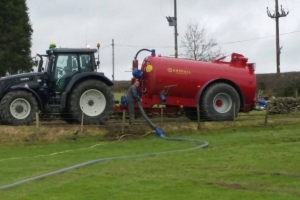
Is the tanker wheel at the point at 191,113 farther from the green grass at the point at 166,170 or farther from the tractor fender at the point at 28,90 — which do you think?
→ the tractor fender at the point at 28,90

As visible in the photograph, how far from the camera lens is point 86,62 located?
2419 centimetres

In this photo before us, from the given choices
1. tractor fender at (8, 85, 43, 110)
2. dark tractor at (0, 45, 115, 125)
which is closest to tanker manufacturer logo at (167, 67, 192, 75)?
dark tractor at (0, 45, 115, 125)

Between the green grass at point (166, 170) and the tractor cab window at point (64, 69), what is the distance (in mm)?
2302

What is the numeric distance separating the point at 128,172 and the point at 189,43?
37403mm

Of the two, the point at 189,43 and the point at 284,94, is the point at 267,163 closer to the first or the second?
the point at 284,94

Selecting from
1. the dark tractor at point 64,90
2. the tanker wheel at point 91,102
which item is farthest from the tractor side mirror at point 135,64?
the tanker wheel at point 91,102

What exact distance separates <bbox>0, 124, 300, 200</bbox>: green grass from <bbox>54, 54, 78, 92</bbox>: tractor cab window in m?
2.30

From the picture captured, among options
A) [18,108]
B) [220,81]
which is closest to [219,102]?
[220,81]

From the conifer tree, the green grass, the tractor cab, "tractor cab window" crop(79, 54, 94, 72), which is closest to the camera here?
the green grass

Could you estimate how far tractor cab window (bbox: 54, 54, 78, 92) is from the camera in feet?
78.8

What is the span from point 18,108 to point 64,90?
5.39 feet

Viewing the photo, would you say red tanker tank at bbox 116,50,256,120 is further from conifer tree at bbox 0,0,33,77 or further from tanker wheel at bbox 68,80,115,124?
conifer tree at bbox 0,0,33,77

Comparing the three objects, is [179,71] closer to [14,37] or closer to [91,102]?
[91,102]

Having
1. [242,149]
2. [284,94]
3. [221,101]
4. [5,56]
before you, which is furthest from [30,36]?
[242,149]
